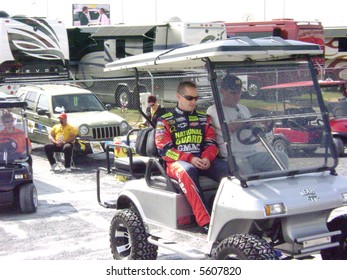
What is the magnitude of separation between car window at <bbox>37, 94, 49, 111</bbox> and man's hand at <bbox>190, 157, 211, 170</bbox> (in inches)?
401

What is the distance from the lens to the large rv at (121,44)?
20.6 metres

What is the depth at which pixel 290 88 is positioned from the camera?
593 cm

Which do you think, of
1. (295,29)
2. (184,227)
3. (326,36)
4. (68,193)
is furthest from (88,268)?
(326,36)

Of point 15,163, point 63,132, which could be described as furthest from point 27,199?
point 63,132

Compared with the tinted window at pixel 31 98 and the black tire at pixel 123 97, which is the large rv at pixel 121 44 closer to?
the black tire at pixel 123 97

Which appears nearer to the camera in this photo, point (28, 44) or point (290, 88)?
point (290, 88)

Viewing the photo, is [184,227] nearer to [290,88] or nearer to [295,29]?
[290,88]

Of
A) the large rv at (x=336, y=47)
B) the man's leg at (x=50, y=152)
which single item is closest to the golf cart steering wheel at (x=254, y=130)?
the man's leg at (x=50, y=152)

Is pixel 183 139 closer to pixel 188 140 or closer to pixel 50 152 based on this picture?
pixel 188 140

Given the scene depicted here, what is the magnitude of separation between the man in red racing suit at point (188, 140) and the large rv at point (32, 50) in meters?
14.9

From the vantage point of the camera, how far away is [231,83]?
5.82 meters

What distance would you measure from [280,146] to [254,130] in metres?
0.27

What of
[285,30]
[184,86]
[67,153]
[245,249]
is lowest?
[67,153]

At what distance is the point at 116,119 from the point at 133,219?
9.06 metres
